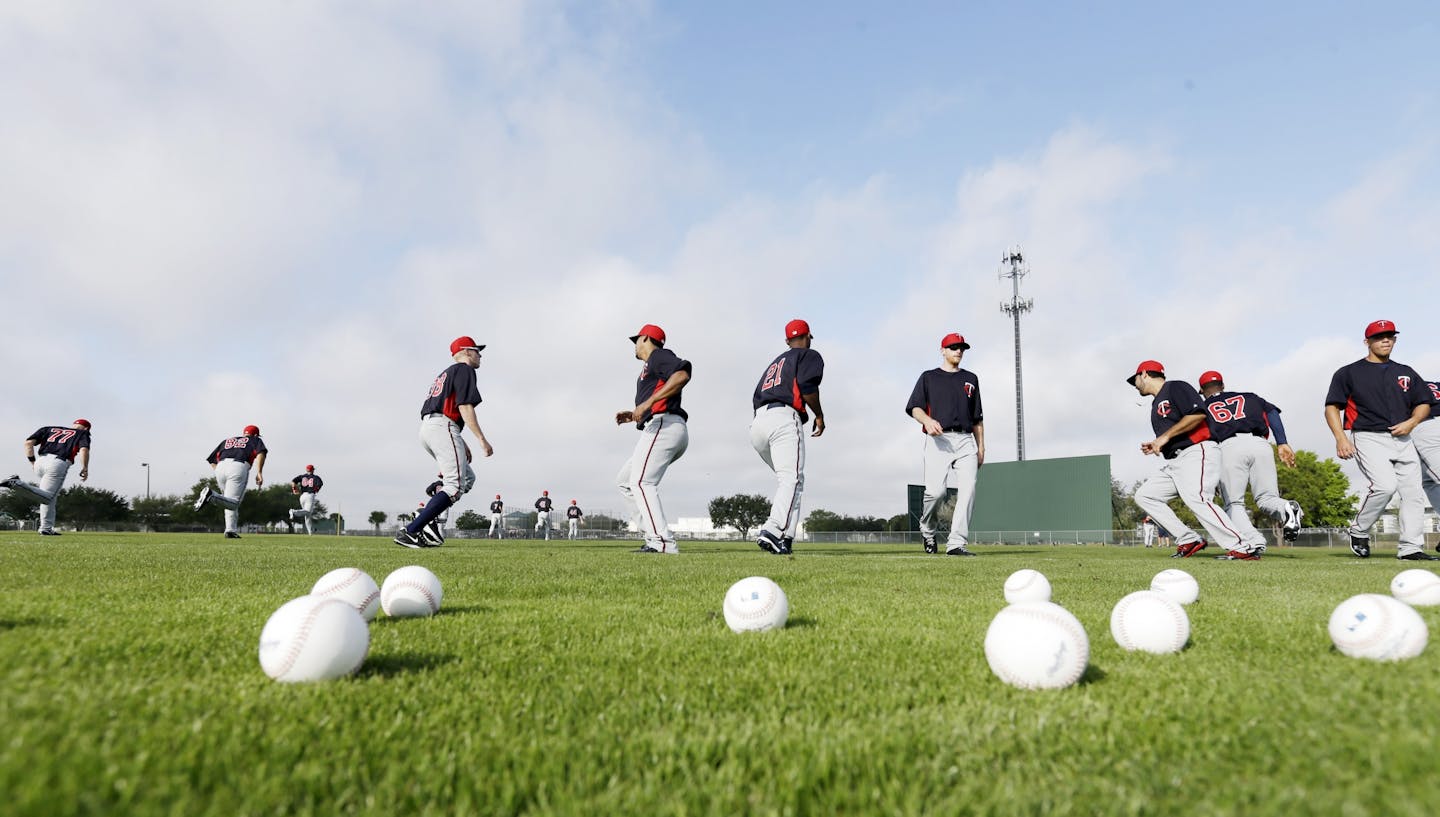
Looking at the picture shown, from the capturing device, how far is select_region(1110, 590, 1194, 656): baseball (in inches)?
121

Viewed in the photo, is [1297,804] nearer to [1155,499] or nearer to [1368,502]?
[1155,499]

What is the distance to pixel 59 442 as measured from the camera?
1539 cm

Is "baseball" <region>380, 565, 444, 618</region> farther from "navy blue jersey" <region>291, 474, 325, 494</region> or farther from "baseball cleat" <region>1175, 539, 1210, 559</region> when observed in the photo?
"navy blue jersey" <region>291, 474, 325, 494</region>

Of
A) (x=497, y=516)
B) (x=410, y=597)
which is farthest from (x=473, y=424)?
(x=497, y=516)

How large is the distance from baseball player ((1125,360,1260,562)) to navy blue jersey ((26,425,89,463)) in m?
20.1

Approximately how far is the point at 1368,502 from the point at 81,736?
1334 centimetres

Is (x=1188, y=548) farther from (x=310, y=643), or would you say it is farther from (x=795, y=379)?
(x=310, y=643)

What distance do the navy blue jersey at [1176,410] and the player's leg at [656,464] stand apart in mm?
6679

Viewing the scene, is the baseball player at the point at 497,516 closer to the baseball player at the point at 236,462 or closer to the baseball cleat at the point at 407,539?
the baseball player at the point at 236,462

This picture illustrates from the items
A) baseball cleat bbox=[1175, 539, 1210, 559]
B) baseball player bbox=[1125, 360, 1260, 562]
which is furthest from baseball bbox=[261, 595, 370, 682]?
baseball cleat bbox=[1175, 539, 1210, 559]

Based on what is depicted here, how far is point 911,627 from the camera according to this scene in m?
3.55

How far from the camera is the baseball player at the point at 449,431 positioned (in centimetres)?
1004

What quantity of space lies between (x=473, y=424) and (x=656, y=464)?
8.53ft

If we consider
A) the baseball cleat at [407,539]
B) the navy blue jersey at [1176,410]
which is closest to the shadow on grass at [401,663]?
the baseball cleat at [407,539]
